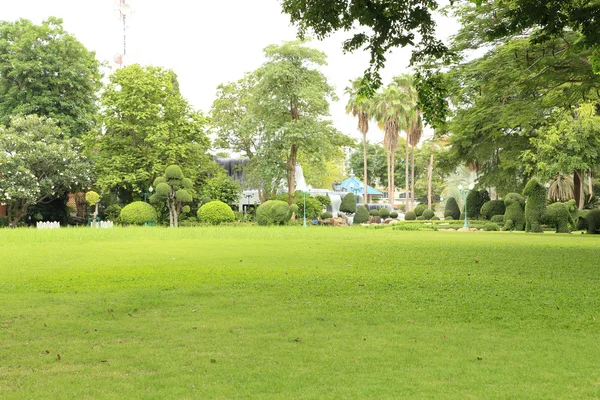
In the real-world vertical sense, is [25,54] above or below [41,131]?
above

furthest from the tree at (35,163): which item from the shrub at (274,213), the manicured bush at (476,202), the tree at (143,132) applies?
the manicured bush at (476,202)

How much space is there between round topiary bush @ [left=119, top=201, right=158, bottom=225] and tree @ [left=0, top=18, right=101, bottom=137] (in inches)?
323

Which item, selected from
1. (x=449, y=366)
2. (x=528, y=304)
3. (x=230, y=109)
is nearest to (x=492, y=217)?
(x=230, y=109)

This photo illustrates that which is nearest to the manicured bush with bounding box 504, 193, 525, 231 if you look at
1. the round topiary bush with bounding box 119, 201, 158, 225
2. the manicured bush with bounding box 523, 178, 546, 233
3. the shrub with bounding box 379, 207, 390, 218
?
the manicured bush with bounding box 523, 178, 546, 233

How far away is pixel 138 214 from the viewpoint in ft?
98.5

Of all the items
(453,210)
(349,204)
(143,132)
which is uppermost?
(143,132)

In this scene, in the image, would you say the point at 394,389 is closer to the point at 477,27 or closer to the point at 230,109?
the point at 477,27

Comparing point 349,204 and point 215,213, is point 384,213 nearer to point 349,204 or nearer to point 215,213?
point 349,204

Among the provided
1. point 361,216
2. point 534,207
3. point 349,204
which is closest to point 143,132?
point 361,216

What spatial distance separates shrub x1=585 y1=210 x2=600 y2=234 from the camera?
23.5 metres

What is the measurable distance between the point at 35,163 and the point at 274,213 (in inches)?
559

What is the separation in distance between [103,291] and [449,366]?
18.7 feet

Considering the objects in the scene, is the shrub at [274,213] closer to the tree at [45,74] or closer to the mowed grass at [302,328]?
the tree at [45,74]

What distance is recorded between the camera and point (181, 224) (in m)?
33.2
